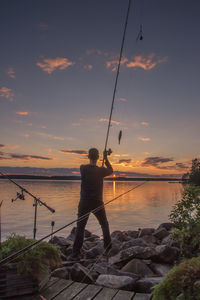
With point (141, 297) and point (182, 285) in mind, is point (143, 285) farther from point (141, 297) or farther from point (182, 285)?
point (182, 285)

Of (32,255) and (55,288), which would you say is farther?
(55,288)

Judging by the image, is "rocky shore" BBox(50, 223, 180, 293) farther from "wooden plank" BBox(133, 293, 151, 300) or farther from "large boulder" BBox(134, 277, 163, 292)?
"wooden plank" BBox(133, 293, 151, 300)

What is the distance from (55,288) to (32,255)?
0.72 metres

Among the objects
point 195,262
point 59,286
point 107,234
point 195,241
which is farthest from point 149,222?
point 195,262

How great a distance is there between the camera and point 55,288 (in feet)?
13.2

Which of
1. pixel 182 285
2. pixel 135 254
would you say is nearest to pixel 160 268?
pixel 135 254

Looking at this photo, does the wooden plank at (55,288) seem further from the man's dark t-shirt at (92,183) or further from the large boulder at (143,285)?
the man's dark t-shirt at (92,183)

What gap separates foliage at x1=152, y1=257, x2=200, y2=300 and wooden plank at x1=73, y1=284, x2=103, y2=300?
160 cm

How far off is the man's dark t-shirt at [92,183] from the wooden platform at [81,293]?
229cm

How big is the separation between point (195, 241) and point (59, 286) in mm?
2640

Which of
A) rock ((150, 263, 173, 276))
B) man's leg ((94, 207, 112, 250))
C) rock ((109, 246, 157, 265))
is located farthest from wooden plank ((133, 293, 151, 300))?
man's leg ((94, 207, 112, 250))

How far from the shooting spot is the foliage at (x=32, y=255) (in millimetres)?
3656

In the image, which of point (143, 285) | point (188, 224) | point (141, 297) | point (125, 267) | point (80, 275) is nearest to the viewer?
point (141, 297)

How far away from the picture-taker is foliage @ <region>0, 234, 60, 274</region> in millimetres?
3656
